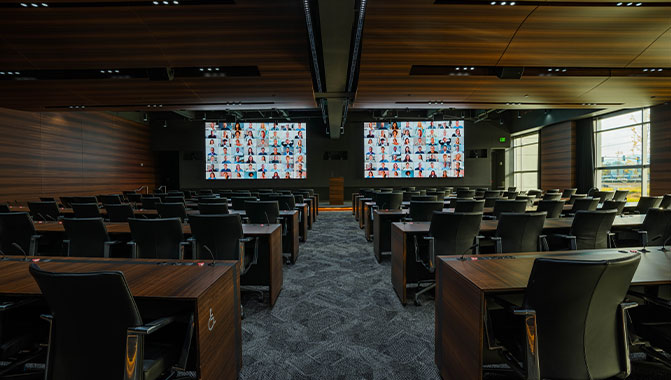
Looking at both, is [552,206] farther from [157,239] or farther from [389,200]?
[157,239]

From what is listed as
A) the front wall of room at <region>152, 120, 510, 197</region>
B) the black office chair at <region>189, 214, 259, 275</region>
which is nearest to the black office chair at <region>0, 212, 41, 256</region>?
the black office chair at <region>189, 214, 259, 275</region>

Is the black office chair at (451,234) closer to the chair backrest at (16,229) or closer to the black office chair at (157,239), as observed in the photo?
the black office chair at (157,239)

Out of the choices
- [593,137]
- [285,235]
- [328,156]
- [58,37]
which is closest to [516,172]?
[593,137]

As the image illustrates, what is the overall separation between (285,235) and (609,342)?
3.70 meters

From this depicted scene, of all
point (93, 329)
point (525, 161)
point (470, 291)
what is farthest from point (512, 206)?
point (525, 161)

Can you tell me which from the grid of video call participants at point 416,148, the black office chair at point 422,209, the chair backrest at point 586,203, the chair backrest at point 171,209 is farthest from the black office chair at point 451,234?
the grid of video call participants at point 416,148

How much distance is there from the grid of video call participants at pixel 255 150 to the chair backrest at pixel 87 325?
40.0 feet

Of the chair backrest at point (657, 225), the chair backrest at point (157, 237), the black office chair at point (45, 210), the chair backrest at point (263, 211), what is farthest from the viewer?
the black office chair at point (45, 210)

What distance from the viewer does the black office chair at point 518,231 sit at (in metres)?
2.79

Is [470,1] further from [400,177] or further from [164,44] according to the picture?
[400,177]

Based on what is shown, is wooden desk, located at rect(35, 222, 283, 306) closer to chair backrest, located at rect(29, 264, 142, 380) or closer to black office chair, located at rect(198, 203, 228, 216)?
black office chair, located at rect(198, 203, 228, 216)

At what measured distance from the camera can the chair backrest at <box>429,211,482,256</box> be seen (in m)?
2.81

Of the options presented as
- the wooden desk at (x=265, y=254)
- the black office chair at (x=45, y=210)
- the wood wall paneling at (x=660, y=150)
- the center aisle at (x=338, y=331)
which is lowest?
the center aisle at (x=338, y=331)

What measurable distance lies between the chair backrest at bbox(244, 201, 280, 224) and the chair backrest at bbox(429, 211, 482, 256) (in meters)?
2.21
